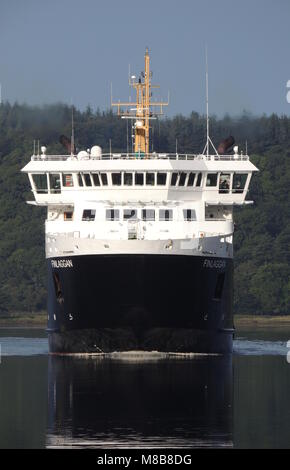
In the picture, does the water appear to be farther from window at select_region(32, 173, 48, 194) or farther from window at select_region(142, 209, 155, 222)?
window at select_region(32, 173, 48, 194)

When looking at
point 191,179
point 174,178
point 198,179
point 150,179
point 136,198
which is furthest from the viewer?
point 198,179

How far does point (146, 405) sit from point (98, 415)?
2690mm

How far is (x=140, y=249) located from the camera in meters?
66.9

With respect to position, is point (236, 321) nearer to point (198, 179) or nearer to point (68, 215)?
point (68, 215)

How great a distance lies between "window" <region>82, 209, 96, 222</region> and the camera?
237ft

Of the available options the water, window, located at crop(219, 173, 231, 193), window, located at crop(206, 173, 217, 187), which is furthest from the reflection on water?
window, located at crop(219, 173, 231, 193)

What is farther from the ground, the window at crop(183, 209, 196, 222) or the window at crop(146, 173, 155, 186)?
the window at crop(146, 173, 155, 186)

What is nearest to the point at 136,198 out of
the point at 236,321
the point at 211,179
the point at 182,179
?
the point at 182,179

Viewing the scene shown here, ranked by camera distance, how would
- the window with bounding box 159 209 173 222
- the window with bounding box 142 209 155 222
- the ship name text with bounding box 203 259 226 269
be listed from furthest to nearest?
the window with bounding box 159 209 173 222 → the window with bounding box 142 209 155 222 → the ship name text with bounding box 203 259 226 269

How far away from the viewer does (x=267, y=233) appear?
162625 mm

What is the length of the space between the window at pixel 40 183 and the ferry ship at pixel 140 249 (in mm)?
46

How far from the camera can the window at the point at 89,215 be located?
2849 inches

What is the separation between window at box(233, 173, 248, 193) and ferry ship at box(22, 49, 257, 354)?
0.05 meters

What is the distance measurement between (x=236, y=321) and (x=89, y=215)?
66.7 m
